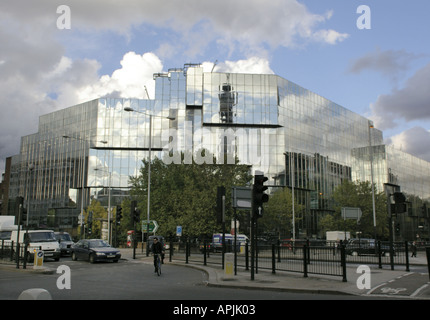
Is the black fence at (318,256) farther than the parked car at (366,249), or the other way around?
the parked car at (366,249)

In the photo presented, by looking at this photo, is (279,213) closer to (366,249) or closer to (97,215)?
(97,215)

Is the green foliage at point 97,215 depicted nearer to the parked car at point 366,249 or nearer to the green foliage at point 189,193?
the green foliage at point 189,193

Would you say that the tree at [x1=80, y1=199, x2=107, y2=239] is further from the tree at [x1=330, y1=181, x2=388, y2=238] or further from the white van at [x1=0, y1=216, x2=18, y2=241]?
the white van at [x1=0, y1=216, x2=18, y2=241]

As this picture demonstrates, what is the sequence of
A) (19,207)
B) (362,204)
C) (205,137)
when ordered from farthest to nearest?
(205,137)
(362,204)
(19,207)

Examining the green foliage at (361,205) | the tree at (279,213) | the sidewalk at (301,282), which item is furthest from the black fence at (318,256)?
the green foliage at (361,205)

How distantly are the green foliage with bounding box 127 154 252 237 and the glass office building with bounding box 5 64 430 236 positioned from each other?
19.2 metres

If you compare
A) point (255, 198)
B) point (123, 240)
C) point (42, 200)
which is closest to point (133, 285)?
point (255, 198)

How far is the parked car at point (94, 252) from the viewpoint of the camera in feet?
86.0

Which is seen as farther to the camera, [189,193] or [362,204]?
[362,204]

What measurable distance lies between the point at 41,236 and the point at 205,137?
5064 cm

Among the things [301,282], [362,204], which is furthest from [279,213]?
[301,282]

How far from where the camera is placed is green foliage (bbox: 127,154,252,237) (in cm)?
4309

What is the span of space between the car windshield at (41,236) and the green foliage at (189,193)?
16.2m

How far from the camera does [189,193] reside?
43844mm
